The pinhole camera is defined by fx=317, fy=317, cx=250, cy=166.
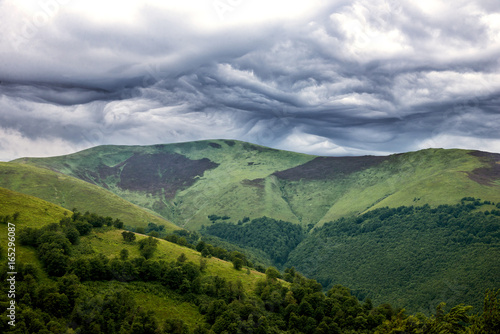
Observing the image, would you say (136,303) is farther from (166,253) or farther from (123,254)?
(166,253)

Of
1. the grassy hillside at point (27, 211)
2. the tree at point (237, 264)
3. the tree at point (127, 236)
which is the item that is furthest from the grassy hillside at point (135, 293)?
the tree at point (237, 264)

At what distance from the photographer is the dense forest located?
8112 cm

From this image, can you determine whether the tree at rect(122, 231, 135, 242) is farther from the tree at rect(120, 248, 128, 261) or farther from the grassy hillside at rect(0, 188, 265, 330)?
the tree at rect(120, 248, 128, 261)

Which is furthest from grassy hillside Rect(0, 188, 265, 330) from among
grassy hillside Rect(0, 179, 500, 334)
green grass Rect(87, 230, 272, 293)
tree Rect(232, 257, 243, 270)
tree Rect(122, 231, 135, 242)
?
tree Rect(232, 257, 243, 270)

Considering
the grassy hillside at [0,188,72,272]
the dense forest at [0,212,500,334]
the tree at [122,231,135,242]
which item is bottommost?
the dense forest at [0,212,500,334]

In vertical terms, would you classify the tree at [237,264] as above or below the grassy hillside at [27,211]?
below

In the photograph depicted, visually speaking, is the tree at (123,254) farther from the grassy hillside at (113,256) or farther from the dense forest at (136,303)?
the grassy hillside at (113,256)

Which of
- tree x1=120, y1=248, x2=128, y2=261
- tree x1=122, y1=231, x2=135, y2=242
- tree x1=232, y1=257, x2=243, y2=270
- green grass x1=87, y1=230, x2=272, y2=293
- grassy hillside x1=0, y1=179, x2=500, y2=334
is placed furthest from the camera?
tree x1=232, y1=257, x2=243, y2=270

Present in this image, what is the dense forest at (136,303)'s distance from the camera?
81.1 m

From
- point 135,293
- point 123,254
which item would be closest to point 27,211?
point 123,254

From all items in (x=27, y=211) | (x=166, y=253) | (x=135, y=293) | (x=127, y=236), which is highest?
(x=27, y=211)

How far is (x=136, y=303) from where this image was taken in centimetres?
9944

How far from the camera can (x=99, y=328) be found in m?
81.4

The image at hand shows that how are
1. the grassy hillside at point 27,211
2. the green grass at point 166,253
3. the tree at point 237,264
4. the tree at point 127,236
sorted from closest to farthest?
the grassy hillside at point 27,211
the green grass at point 166,253
the tree at point 127,236
the tree at point 237,264
